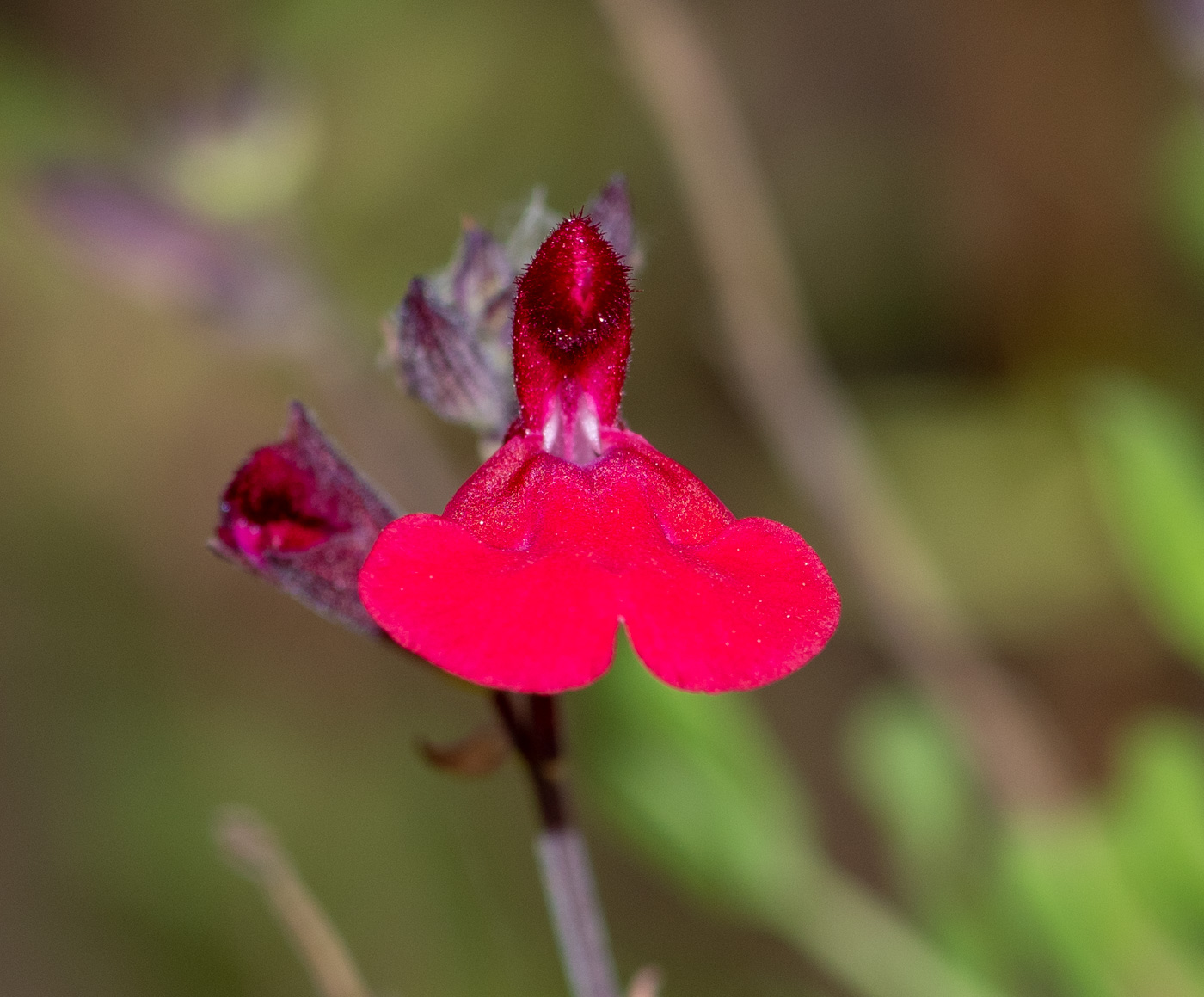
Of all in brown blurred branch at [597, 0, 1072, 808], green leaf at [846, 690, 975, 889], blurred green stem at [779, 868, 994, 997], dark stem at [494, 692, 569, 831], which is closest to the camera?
dark stem at [494, 692, 569, 831]

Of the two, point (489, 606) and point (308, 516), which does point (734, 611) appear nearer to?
point (489, 606)

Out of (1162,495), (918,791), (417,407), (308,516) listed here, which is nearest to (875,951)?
(918,791)

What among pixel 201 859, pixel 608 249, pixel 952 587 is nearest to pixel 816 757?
pixel 952 587

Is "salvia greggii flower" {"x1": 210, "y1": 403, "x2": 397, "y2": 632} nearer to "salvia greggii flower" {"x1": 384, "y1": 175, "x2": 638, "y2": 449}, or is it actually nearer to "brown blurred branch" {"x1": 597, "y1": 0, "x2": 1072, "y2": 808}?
"salvia greggii flower" {"x1": 384, "y1": 175, "x2": 638, "y2": 449}

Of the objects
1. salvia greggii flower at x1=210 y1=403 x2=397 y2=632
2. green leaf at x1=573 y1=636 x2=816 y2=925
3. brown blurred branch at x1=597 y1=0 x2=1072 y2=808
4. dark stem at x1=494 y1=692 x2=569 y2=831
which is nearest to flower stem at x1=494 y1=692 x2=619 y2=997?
dark stem at x1=494 y1=692 x2=569 y2=831

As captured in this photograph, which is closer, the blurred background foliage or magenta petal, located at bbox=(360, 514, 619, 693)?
magenta petal, located at bbox=(360, 514, 619, 693)

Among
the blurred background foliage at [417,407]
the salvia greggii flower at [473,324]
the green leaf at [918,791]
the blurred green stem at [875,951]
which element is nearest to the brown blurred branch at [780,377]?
the green leaf at [918,791]

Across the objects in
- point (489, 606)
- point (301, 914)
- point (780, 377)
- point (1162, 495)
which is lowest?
point (301, 914)

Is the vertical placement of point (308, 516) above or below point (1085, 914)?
below
